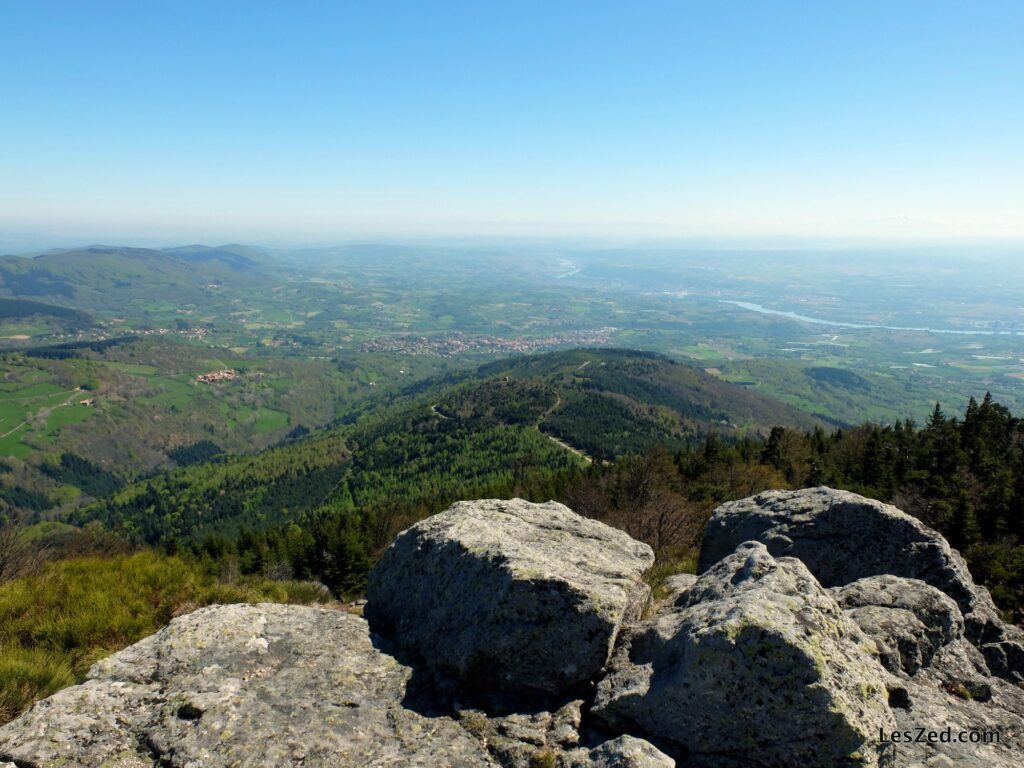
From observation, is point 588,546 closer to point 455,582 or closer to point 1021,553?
point 455,582

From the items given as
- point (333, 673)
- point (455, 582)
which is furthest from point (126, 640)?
point (455, 582)

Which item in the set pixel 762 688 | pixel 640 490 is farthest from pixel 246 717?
pixel 640 490

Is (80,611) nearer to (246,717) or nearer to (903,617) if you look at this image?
(246,717)

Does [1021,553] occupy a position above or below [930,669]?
below

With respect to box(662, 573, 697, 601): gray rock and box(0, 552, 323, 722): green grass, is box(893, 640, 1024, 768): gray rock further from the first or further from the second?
box(0, 552, 323, 722): green grass

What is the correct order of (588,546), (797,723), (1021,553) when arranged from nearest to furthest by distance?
(797,723)
(588,546)
(1021,553)

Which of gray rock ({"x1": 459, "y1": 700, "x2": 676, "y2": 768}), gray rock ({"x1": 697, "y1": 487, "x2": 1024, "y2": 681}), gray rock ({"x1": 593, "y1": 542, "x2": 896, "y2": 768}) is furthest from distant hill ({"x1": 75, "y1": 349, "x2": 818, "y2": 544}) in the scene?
gray rock ({"x1": 593, "y1": 542, "x2": 896, "y2": 768})

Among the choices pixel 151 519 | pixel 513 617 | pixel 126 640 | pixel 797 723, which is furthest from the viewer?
pixel 151 519
